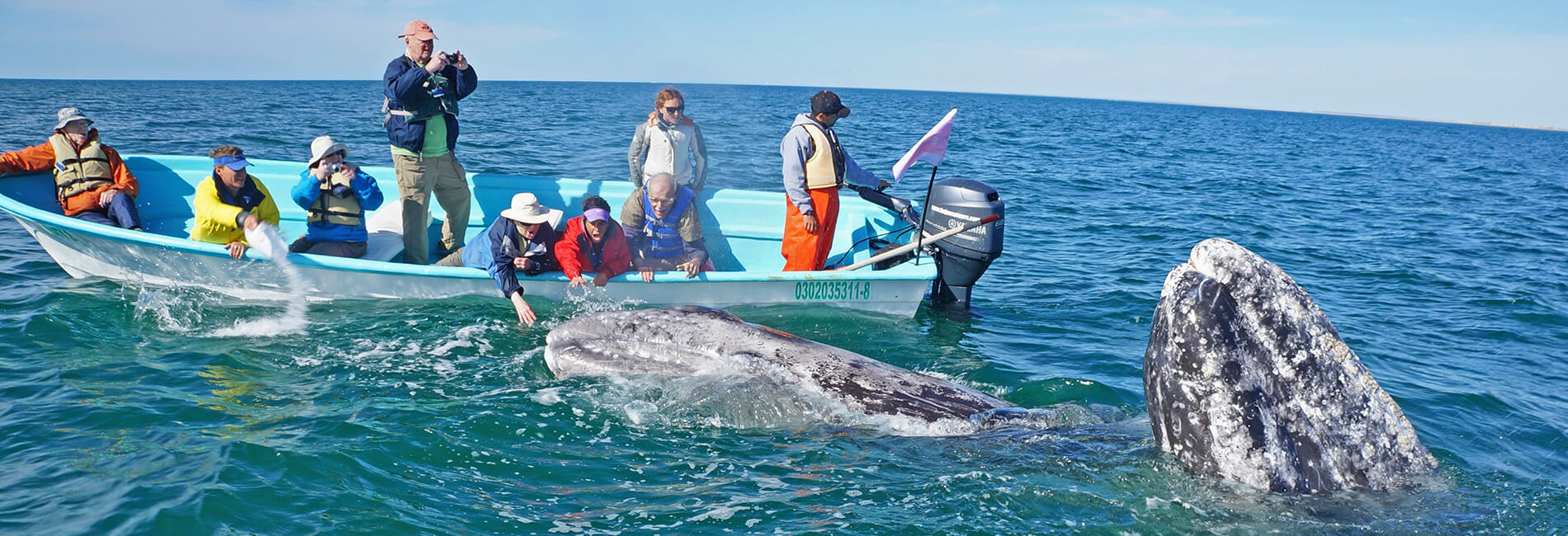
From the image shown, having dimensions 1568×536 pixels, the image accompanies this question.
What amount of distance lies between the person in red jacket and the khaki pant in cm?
157

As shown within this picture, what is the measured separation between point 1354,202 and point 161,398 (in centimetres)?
2431

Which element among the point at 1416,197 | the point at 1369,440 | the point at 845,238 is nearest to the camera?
the point at 1369,440

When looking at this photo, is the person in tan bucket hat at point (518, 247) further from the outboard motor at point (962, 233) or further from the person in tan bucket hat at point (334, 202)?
the outboard motor at point (962, 233)

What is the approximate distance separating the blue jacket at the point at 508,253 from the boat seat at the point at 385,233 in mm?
1389

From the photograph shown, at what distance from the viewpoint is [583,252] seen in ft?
28.2

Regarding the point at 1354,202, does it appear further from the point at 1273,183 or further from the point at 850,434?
the point at 850,434

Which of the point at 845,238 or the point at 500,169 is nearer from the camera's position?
the point at 845,238

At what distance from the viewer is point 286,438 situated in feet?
18.8

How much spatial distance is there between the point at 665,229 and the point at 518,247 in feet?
4.71

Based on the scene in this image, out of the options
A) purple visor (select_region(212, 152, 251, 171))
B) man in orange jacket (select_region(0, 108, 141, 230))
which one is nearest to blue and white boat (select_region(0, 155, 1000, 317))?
man in orange jacket (select_region(0, 108, 141, 230))

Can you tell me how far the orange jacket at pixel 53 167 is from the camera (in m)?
9.47

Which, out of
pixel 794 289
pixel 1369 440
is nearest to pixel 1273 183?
pixel 794 289

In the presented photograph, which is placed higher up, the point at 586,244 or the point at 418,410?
the point at 586,244

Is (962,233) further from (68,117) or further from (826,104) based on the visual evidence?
(68,117)
